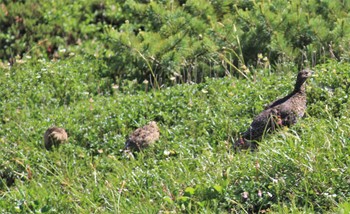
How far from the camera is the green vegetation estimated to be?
6.38 metres

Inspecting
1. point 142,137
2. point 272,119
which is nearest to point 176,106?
point 142,137

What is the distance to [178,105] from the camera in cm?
873

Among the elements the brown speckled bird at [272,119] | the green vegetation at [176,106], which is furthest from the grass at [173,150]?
the brown speckled bird at [272,119]

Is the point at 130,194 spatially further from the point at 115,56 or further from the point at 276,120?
the point at 115,56

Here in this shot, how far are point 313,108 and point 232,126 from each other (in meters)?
0.80

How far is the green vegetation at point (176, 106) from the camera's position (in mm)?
6379

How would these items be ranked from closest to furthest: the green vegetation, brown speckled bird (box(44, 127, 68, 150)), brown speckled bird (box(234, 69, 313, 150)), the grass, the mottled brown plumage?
the grass < the green vegetation < brown speckled bird (box(234, 69, 313, 150)) < the mottled brown plumage < brown speckled bird (box(44, 127, 68, 150))

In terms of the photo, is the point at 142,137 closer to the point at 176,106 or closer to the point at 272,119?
the point at 176,106

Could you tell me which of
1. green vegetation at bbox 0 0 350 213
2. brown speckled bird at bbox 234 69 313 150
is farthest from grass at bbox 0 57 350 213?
brown speckled bird at bbox 234 69 313 150

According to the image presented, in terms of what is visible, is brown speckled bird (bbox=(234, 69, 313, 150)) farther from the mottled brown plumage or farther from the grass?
the mottled brown plumage

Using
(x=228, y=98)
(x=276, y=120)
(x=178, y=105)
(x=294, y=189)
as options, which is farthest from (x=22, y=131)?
(x=294, y=189)

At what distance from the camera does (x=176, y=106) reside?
8742 mm

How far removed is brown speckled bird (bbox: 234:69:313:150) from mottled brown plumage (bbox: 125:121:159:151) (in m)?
0.96

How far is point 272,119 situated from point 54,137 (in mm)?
2420
